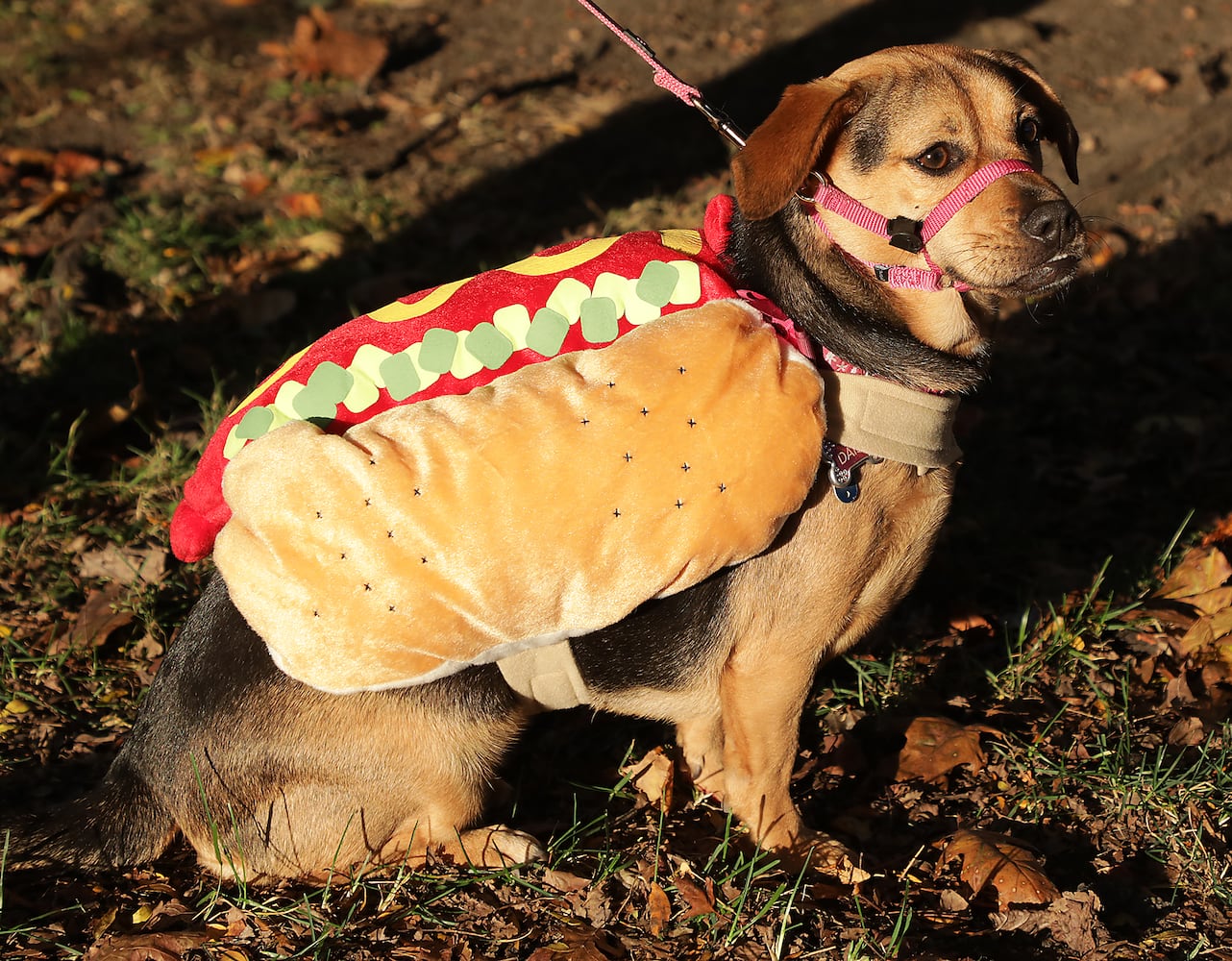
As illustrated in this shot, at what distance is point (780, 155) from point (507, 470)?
101 cm

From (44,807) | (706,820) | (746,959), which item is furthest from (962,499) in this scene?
(44,807)

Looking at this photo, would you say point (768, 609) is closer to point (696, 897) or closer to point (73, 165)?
point (696, 897)

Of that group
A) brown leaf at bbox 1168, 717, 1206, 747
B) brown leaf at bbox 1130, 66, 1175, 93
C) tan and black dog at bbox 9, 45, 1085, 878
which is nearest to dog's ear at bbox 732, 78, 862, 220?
tan and black dog at bbox 9, 45, 1085, 878

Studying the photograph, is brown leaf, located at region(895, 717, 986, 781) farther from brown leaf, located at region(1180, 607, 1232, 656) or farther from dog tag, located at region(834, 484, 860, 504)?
dog tag, located at region(834, 484, 860, 504)

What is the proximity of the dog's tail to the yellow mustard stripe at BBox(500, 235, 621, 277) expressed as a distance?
1.76 m

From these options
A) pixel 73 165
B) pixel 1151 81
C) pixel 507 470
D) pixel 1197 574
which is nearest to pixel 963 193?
pixel 507 470

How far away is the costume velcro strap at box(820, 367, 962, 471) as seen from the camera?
9.20ft

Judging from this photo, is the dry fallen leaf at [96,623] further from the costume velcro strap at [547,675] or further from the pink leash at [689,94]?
the pink leash at [689,94]

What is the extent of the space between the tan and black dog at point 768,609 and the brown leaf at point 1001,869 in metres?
0.36

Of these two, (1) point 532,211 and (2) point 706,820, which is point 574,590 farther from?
(1) point 532,211

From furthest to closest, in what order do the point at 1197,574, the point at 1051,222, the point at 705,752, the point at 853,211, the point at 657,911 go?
1. the point at 1197,574
2. the point at 705,752
3. the point at 657,911
4. the point at 853,211
5. the point at 1051,222

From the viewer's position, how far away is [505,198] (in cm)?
679

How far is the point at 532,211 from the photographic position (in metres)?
6.67

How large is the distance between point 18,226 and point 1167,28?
8.39 meters
